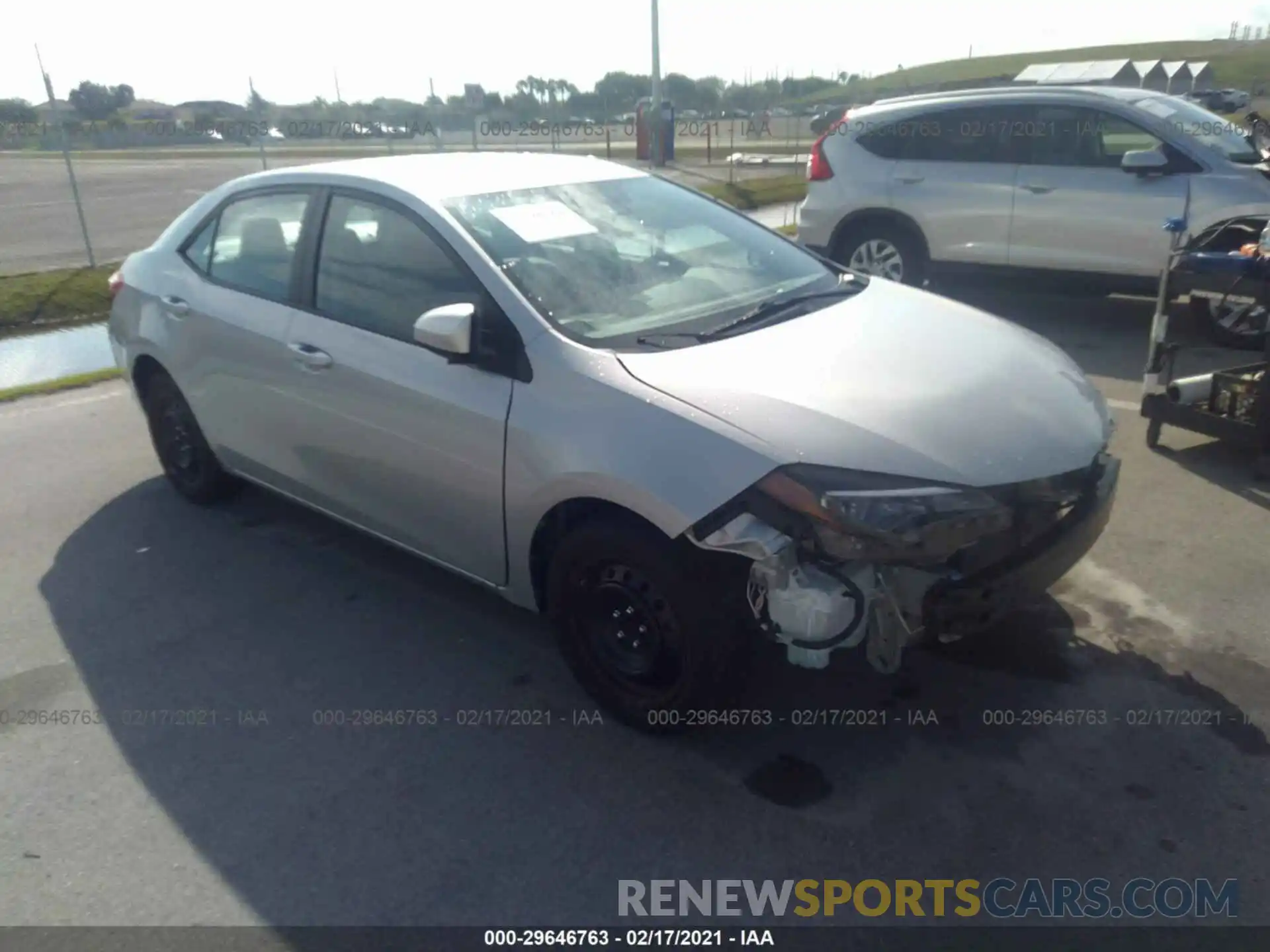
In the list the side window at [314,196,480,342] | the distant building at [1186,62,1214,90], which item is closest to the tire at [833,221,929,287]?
the side window at [314,196,480,342]

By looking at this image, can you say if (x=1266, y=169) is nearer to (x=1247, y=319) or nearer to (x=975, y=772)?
(x=1247, y=319)

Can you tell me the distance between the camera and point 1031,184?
817 centimetres

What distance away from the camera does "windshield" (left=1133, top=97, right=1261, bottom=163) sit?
24.9 feet

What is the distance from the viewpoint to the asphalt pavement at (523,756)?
274cm

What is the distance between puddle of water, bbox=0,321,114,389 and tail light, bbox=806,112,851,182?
5929mm

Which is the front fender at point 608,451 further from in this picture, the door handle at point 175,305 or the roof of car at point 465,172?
the door handle at point 175,305

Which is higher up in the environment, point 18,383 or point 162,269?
point 162,269

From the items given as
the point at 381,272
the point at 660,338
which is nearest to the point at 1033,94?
the point at 660,338

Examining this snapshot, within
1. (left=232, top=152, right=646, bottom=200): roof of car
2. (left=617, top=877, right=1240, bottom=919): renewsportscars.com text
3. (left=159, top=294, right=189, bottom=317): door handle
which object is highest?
(left=232, top=152, right=646, bottom=200): roof of car

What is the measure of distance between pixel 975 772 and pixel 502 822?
1402 millimetres

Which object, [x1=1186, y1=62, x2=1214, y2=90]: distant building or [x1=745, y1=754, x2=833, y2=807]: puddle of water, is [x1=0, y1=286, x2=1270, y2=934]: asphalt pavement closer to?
[x1=745, y1=754, x2=833, y2=807]: puddle of water

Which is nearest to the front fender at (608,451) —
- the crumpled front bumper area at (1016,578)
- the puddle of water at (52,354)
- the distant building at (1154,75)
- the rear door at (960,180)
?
the crumpled front bumper area at (1016,578)

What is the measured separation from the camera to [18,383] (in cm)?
794

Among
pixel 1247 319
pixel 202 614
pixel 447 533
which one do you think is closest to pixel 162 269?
pixel 202 614
